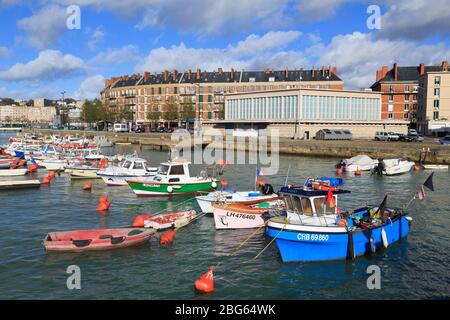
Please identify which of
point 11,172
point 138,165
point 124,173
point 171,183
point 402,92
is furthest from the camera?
point 402,92

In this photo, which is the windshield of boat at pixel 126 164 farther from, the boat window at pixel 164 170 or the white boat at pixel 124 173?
the boat window at pixel 164 170

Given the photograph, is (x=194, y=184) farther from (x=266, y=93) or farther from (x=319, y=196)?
(x=266, y=93)

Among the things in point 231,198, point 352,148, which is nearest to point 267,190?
point 231,198

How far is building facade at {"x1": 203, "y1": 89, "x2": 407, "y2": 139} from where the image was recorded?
89.1 metres

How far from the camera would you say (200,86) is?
445 feet

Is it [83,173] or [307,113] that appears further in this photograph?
[307,113]

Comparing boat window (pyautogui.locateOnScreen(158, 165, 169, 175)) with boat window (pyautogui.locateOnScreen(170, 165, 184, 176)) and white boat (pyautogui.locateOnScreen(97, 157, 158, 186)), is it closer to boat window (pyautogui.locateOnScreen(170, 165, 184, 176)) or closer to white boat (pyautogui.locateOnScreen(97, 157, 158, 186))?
boat window (pyautogui.locateOnScreen(170, 165, 184, 176))

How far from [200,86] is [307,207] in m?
119

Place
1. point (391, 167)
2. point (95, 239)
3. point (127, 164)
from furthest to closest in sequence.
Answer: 1. point (391, 167)
2. point (127, 164)
3. point (95, 239)

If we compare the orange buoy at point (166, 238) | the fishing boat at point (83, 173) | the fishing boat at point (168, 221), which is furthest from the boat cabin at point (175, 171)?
the fishing boat at point (83, 173)

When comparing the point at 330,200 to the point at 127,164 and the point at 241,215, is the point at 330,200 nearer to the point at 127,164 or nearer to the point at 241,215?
the point at 241,215

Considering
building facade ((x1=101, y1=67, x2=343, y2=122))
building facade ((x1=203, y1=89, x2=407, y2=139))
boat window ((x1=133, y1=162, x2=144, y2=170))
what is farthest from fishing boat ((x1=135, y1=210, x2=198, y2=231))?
building facade ((x1=101, y1=67, x2=343, y2=122))

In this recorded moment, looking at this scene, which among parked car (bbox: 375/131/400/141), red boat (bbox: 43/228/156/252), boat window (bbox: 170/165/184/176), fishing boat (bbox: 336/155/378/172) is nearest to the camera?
red boat (bbox: 43/228/156/252)

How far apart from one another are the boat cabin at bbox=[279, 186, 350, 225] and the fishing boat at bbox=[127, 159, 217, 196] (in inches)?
616
